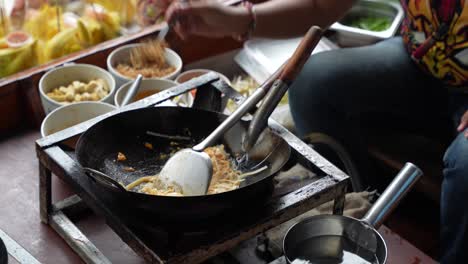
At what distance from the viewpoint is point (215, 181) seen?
159cm

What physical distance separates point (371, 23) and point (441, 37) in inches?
28.2

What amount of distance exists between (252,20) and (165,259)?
3.06 ft

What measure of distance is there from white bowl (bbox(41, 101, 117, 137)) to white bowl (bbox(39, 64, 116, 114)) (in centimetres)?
7

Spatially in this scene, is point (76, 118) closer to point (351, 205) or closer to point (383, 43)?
point (351, 205)

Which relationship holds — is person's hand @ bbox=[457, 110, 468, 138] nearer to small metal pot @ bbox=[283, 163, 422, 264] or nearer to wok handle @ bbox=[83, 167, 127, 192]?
small metal pot @ bbox=[283, 163, 422, 264]

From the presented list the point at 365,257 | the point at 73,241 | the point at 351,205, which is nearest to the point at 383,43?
the point at 351,205

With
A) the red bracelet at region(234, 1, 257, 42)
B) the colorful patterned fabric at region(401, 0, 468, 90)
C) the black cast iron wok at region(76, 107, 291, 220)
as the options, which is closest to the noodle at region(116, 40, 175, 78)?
the red bracelet at region(234, 1, 257, 42)

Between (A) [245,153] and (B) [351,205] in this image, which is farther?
(B) [351,205]

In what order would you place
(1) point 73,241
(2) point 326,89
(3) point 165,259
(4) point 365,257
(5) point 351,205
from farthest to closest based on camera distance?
(2) point 326,89 → (5) point 351,205 → (1) point 73,241 → (4) point 365,257 → (3) point 165,259

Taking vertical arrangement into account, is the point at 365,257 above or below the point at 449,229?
above

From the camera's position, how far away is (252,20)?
2.06 meters

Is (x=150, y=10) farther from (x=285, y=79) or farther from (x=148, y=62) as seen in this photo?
(x=285, y=79)

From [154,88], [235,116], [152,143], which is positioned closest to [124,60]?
[154,88]

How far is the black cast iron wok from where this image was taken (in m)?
1.52
